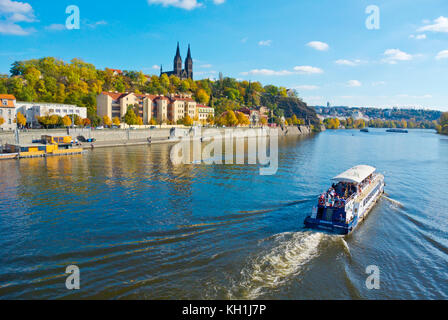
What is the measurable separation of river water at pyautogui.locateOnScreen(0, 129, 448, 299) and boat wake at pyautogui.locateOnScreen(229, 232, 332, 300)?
0.06 metres

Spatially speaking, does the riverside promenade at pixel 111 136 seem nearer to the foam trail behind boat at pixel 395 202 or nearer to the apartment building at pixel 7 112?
the apartment building at pixel 7 112

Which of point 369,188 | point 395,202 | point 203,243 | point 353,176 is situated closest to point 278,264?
point 203,243

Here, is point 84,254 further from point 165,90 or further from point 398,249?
point 165,90

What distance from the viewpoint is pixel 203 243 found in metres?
15.5

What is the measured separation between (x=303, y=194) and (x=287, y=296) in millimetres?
16070

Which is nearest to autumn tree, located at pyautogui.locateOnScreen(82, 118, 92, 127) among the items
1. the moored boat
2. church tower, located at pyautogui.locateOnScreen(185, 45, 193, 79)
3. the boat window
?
the moored boat

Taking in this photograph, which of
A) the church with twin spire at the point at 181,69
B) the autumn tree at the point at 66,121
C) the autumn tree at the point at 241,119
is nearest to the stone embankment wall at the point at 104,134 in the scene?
the autumn tree at the point at 66,121

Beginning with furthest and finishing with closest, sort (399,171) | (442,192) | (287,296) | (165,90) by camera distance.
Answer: (165,90) < (399,171) < (442,192) < (287,296)

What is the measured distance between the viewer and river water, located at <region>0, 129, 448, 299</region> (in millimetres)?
11953

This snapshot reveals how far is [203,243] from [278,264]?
4.10 metres

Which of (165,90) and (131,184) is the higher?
(165,90)

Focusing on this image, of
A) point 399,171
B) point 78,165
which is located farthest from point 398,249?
point 78,165

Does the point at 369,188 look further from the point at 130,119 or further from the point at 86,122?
the point at 86,122
